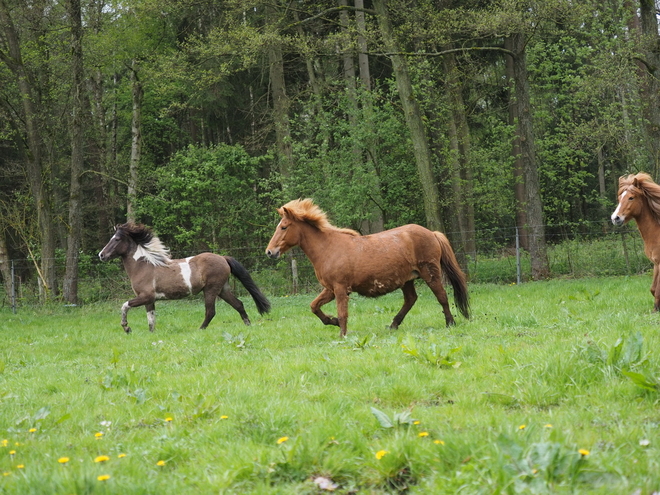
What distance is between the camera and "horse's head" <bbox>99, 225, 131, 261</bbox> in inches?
525

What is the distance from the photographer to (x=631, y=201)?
998 cm

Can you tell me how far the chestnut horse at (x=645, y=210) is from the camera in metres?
9.91

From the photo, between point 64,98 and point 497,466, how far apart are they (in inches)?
1069

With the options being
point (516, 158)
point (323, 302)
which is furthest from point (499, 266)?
point (323, 302)

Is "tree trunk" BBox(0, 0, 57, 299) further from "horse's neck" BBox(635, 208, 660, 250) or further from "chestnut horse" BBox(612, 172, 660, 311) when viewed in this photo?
"horse's neck" BBox(635, 208, 660, 250)

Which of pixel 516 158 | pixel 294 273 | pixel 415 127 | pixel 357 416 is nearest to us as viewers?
pixel 357 416

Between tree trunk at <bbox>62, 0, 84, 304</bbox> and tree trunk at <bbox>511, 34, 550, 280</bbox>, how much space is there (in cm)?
1425

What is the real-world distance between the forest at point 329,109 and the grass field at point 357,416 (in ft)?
38.7

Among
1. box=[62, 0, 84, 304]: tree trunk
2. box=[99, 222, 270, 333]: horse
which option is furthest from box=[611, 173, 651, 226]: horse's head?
box=[62, 0, 84, 304]: tree trunk

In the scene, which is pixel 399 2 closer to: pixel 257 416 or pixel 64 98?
pixel 64 98

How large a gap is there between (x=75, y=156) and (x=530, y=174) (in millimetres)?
15175

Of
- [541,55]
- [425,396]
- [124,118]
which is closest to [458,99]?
[541,55]

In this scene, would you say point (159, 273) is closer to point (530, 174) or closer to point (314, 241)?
point (314, 241)

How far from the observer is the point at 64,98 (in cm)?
2662
